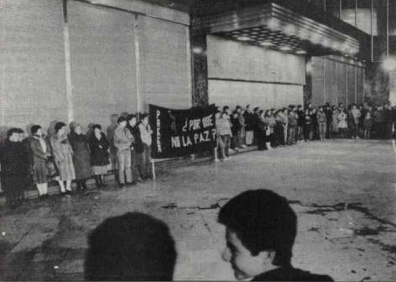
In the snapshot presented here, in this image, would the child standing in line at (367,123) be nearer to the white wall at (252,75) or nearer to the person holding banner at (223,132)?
the white wall at (252,75)

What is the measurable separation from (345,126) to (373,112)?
2.32 meters

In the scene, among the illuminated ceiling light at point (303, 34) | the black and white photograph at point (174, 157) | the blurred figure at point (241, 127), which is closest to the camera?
the black and white photograph at point (174, 157)

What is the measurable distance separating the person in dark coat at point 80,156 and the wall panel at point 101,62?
1.04 m

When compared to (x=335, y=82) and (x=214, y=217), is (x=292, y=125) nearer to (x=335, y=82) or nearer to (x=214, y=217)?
(x=335, y=82)

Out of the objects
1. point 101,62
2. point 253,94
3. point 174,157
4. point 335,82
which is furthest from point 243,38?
point 335,82

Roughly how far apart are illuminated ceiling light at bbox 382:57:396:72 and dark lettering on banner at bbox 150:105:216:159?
22.6 metres

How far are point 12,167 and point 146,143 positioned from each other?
365cm

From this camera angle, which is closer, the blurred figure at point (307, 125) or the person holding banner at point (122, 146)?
the person holding banner at point (122, 146)

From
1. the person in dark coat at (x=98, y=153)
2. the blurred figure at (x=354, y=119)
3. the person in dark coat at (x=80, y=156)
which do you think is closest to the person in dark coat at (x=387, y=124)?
the blurred figure at (x=354, y=119)

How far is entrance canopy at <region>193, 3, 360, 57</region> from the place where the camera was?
45.7 feet

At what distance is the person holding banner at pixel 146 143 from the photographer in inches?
431

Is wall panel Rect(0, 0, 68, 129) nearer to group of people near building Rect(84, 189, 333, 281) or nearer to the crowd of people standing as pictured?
the crowd of people standing

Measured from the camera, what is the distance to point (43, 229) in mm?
6648

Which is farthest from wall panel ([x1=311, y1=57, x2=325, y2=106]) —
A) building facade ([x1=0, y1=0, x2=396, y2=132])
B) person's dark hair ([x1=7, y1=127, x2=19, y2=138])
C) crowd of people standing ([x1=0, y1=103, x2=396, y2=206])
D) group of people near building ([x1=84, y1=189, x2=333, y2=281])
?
group of people near building ([x1=84, y1=189, x2=333, y2=281])
